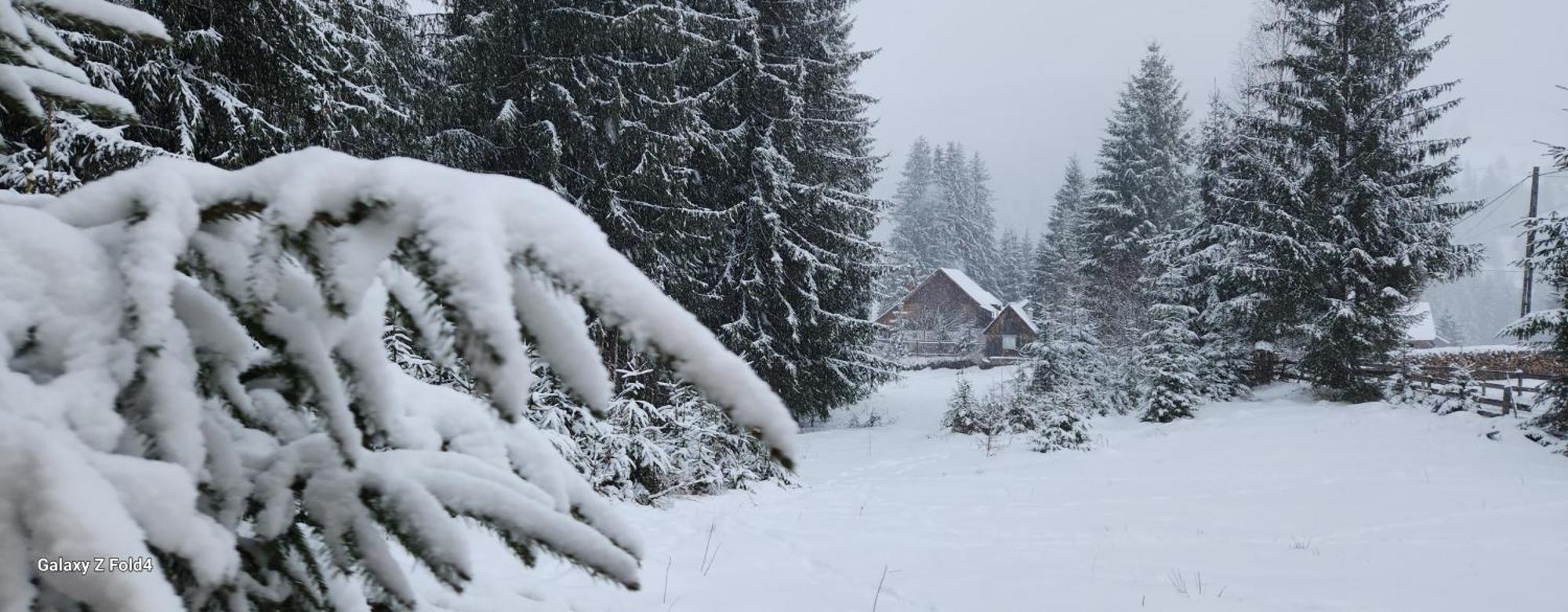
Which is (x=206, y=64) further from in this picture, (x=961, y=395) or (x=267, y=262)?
(x=961, y=395)

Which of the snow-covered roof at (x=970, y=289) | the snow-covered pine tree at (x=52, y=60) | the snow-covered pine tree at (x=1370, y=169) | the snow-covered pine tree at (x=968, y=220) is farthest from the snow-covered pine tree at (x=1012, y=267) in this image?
the snow-covered pine tree at (x=52, y=60)

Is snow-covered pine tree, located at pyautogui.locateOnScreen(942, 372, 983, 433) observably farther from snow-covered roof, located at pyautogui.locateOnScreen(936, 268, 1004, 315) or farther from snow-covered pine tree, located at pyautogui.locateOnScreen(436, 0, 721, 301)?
snow-covered roof, located at pyautogui.locateOnScreen(936, 268, 1004, 315)

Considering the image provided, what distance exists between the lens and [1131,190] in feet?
85.7

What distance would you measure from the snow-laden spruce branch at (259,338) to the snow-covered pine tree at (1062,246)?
26156mm

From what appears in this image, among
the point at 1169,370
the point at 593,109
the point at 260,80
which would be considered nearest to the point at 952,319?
the point at 1169,370

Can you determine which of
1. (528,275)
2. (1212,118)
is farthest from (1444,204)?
(528,275)

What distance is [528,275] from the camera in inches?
26.1

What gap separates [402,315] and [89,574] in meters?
0.31

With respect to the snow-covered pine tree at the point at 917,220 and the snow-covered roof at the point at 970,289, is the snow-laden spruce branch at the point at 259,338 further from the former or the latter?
the snow-covered pine tree at the point at 917,220

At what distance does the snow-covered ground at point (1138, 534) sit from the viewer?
12.7 feet

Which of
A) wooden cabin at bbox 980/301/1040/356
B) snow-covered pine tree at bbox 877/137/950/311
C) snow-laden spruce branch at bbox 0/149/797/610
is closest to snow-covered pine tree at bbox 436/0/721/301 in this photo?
snow-laden spruce branch at bbox 0/149/797/610

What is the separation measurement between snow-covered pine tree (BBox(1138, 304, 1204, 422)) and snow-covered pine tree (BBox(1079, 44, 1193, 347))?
7.07 metres

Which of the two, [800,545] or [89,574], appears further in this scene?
[800,545]

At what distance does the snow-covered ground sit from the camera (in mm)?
3869
